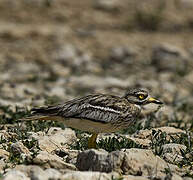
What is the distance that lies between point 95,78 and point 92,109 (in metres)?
5.31

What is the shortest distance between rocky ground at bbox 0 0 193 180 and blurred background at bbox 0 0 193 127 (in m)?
0.02

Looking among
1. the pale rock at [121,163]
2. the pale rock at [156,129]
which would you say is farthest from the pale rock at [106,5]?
the pale rock at [121,163]

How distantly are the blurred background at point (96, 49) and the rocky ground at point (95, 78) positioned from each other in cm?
2

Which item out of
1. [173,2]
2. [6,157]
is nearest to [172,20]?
[173,2]

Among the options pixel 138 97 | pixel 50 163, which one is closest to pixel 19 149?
pixel 50 163

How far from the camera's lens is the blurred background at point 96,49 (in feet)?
34.8

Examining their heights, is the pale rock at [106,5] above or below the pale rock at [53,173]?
above

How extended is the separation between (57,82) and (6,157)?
5671 millimetres

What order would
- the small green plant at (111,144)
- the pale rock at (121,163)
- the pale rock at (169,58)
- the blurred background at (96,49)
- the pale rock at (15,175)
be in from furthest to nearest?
the pale rock at (169,58) < the blurred background at (96,49) < the small green plant at (111,144) < the pale rock at (121,163) < the pale rock at (15,175)

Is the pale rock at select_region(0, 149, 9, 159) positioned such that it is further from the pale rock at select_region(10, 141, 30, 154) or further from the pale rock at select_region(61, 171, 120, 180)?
the pale rock at select_region(61, 171, 120, 180)

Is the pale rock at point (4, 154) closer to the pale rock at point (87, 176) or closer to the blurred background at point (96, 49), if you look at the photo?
the pale rock at point (87, 176)

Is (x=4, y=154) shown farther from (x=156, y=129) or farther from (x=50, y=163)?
(x=156, y=129)

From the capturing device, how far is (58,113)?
236 inches

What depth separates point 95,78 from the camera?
11.3 metres
